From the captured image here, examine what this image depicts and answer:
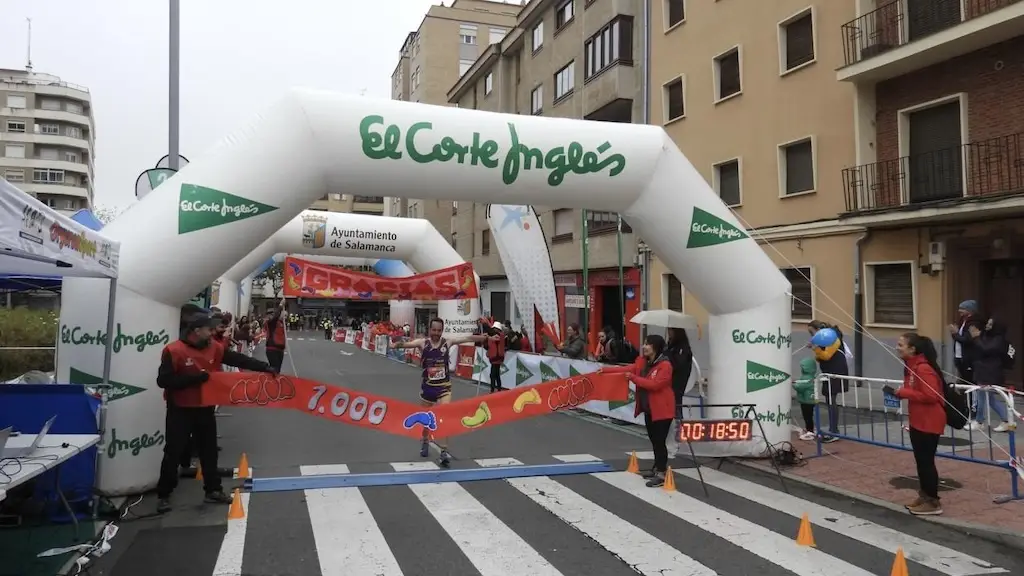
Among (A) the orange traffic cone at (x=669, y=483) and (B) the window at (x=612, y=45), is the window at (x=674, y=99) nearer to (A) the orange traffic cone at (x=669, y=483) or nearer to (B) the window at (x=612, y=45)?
(B) the window at (x=612, y=45)

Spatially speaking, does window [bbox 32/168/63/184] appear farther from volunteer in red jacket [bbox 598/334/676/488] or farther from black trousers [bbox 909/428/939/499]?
black trousers [bbox 909/428/939/499]

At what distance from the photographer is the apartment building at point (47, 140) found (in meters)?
70.2

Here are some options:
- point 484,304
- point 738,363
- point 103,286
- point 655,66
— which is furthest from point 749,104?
point 484,304

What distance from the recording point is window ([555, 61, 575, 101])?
26486mm

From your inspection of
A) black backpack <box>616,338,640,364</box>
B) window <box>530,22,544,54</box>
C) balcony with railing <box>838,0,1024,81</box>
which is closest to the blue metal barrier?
black backpack <box>616,338,640,364</box>

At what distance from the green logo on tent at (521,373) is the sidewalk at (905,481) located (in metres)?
6.50

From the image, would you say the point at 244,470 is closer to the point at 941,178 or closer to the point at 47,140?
the point at 941,178

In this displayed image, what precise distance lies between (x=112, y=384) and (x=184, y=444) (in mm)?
914

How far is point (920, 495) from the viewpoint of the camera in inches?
259

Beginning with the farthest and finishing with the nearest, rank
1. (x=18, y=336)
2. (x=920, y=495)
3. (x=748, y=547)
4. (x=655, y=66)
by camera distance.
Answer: (x=655, y=66) < (x=18, y=336) < (x=920, y=495) < (x=748, y=547)

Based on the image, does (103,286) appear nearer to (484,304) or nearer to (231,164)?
(231,164)

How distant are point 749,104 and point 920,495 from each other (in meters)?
13.4

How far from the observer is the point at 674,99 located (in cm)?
2114

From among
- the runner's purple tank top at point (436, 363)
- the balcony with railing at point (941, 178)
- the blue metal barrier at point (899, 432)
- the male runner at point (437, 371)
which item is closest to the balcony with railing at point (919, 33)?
the balcony with railing at point (941, 178)
